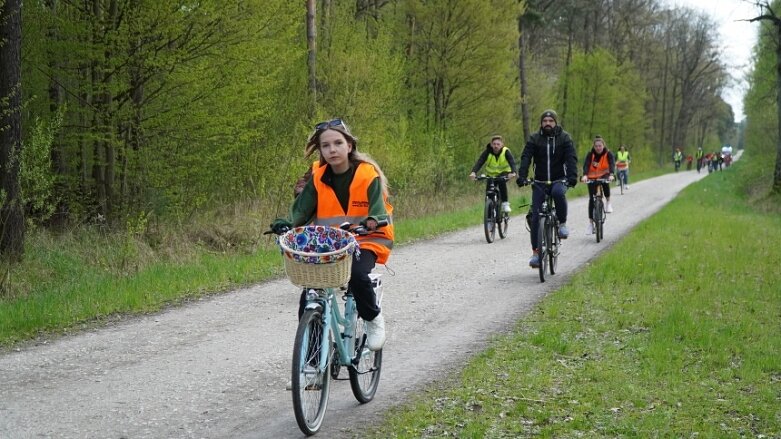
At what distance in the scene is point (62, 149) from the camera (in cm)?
1441

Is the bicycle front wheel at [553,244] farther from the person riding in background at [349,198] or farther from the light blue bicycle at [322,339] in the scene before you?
the person riding in background at [349,198]

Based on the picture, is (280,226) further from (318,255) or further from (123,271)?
(123,271)

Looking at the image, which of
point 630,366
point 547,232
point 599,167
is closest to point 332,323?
point 630,366

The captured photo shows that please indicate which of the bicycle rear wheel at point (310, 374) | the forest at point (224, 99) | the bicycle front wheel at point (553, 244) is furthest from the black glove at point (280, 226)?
the bicycle front wheel at point (553, 244)

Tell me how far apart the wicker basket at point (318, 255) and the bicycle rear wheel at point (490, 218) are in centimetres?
1122

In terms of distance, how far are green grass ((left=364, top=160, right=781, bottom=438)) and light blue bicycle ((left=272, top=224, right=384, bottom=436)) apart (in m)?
0.41

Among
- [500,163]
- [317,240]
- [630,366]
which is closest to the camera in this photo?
[317,240]

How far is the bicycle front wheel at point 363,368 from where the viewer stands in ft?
18.1

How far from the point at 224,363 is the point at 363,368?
1654 millimetres

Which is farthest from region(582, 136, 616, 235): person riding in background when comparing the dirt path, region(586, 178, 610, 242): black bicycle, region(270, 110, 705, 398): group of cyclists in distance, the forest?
region(270, 110, 705, 398): group of cyclists in distance

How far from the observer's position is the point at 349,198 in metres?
5.35

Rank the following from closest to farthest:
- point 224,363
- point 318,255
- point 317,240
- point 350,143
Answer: point 318,255
point 317,240
point 350,143
point 224,363

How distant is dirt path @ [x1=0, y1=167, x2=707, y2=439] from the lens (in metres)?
5.29

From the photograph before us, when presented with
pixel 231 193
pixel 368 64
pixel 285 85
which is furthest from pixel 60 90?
pixel 368 64
